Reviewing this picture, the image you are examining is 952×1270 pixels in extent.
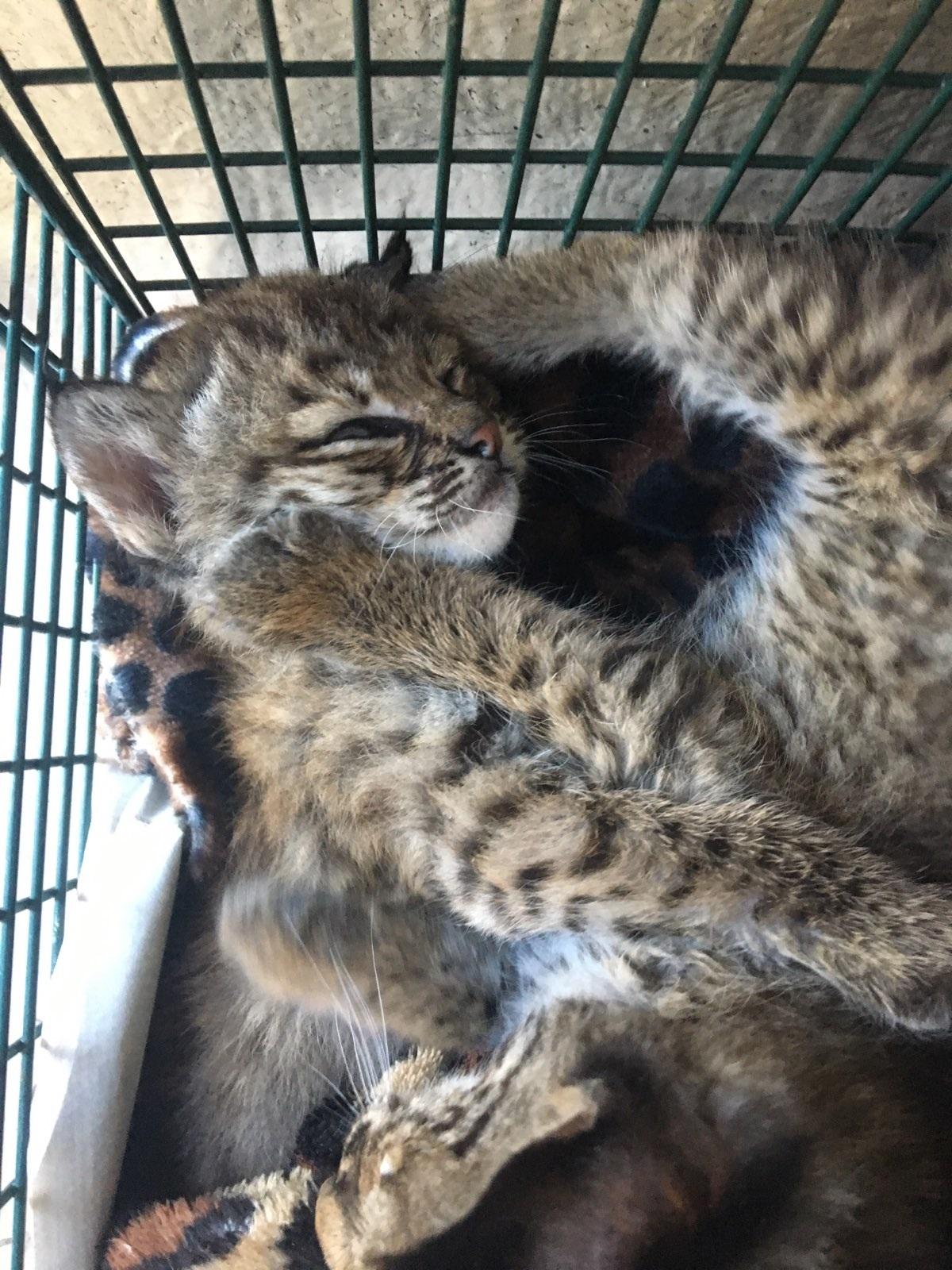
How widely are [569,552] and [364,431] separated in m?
0.43

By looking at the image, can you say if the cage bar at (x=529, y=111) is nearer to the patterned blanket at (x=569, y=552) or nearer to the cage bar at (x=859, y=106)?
the patterned blanket at (x=569, y=552)

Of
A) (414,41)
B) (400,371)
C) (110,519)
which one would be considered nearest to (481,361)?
(400,371)

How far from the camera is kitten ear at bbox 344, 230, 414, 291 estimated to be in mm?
1316

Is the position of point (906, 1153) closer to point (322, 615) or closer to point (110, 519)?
point (322, 615)

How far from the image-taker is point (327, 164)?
52.0 inches

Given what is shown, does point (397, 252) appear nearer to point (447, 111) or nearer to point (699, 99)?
point (447, 111)

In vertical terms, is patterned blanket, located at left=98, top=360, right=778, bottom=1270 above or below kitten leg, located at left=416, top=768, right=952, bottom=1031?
above

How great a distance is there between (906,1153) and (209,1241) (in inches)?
32.7

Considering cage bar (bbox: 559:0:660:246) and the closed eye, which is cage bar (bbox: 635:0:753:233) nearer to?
cage bar (bbox: 559:0:660:246)

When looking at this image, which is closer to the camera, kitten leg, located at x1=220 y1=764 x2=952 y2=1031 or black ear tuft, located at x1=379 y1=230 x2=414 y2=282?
kitten leg, located at x1=220 y1=764 x2=952 y2=1031

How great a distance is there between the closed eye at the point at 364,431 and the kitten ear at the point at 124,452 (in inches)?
7.0

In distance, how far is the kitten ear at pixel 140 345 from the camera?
4.21 ft

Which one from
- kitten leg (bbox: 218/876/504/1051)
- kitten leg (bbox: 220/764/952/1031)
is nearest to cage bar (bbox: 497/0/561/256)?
kitten leg (bbox: 220/764/952/1031)

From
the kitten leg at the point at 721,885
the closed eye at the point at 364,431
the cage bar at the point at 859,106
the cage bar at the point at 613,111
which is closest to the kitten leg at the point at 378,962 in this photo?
the kitten leg at the point at 721,885
